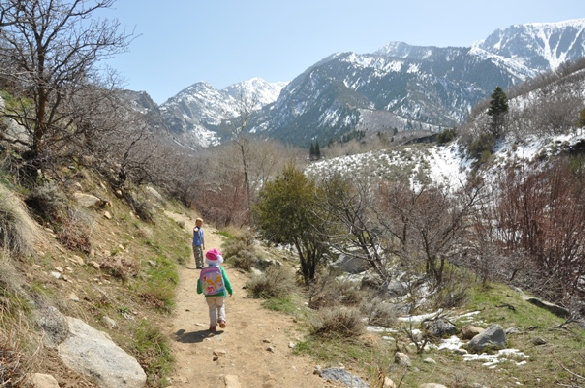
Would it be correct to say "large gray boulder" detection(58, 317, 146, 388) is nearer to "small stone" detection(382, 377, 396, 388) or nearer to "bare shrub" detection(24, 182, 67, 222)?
"small stone" detection(382, 377, 396, 388)

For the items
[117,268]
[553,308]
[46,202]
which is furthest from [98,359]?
[553,308]

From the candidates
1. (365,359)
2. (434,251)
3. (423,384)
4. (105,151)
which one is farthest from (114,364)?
(434,251)

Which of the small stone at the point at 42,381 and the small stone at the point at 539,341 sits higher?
the small stone at the point at 42,381

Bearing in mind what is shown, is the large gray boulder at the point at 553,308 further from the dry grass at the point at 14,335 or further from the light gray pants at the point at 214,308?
the dry grass at the point at 14,335

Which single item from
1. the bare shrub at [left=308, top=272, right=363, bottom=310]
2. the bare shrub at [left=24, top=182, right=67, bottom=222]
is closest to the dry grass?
the bare shrub at [left=24, top=182, right=67, bottom=222]

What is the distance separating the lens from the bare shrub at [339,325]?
20.5ft

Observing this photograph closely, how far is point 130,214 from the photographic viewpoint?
10.8 m

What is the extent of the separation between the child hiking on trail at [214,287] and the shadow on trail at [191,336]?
15cm

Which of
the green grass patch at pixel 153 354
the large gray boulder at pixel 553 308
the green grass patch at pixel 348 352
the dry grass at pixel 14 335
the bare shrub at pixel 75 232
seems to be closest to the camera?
the dry grass at pixel 14 335

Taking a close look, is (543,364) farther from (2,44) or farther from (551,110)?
(551,110)

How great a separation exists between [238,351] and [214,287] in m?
1.17

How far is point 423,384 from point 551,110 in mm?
59765

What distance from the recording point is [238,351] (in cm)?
527

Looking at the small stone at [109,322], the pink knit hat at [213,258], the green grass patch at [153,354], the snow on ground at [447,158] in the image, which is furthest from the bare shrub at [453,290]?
the snow on ground at [447,158]
